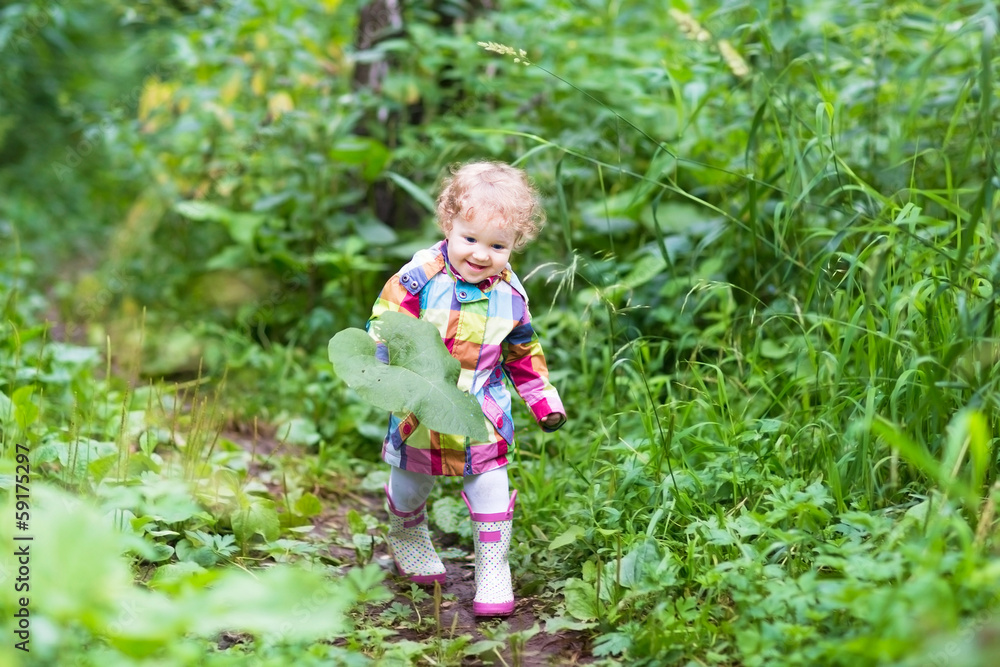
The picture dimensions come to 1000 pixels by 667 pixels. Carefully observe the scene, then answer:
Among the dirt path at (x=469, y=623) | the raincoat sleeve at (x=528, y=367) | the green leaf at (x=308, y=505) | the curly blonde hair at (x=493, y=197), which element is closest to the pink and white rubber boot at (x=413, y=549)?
the dirt path at (x=469, y=623)

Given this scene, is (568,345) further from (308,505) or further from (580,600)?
(580,600)

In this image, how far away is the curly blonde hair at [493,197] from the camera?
2199mm

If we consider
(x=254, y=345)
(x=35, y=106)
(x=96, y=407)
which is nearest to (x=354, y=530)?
(x=96, y=407)

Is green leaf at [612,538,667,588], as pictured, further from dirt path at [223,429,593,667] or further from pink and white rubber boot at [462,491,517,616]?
pink and white rubber boot at [462,491,517,616]

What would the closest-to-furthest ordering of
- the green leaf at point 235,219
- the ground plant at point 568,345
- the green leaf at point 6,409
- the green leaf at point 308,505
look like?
the ground plant at point 568,345 → the green leaf at point 6,409 → the green leaf at point 308,505 → the green leaf at point 235,219

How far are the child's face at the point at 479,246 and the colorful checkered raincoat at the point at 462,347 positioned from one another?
0.04 metres

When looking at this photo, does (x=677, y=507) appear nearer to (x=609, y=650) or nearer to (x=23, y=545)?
(x=609, y=650)

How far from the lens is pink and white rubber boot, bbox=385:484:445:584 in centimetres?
239

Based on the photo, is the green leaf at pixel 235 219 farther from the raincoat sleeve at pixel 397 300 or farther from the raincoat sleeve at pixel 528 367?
the raincoat sleeve at pixel 528 367

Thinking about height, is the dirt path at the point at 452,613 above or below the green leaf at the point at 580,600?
below

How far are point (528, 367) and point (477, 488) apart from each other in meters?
0.34

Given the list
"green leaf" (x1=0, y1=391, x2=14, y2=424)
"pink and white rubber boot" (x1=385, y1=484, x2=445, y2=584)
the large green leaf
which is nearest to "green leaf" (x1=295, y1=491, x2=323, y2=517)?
"pink and white rubber boot" (x1=385, y1=484, x2=445, y2=584)

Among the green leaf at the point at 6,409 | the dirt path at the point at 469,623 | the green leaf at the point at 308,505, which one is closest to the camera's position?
the dirt path at the point at 469,623

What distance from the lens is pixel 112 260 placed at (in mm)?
4895
